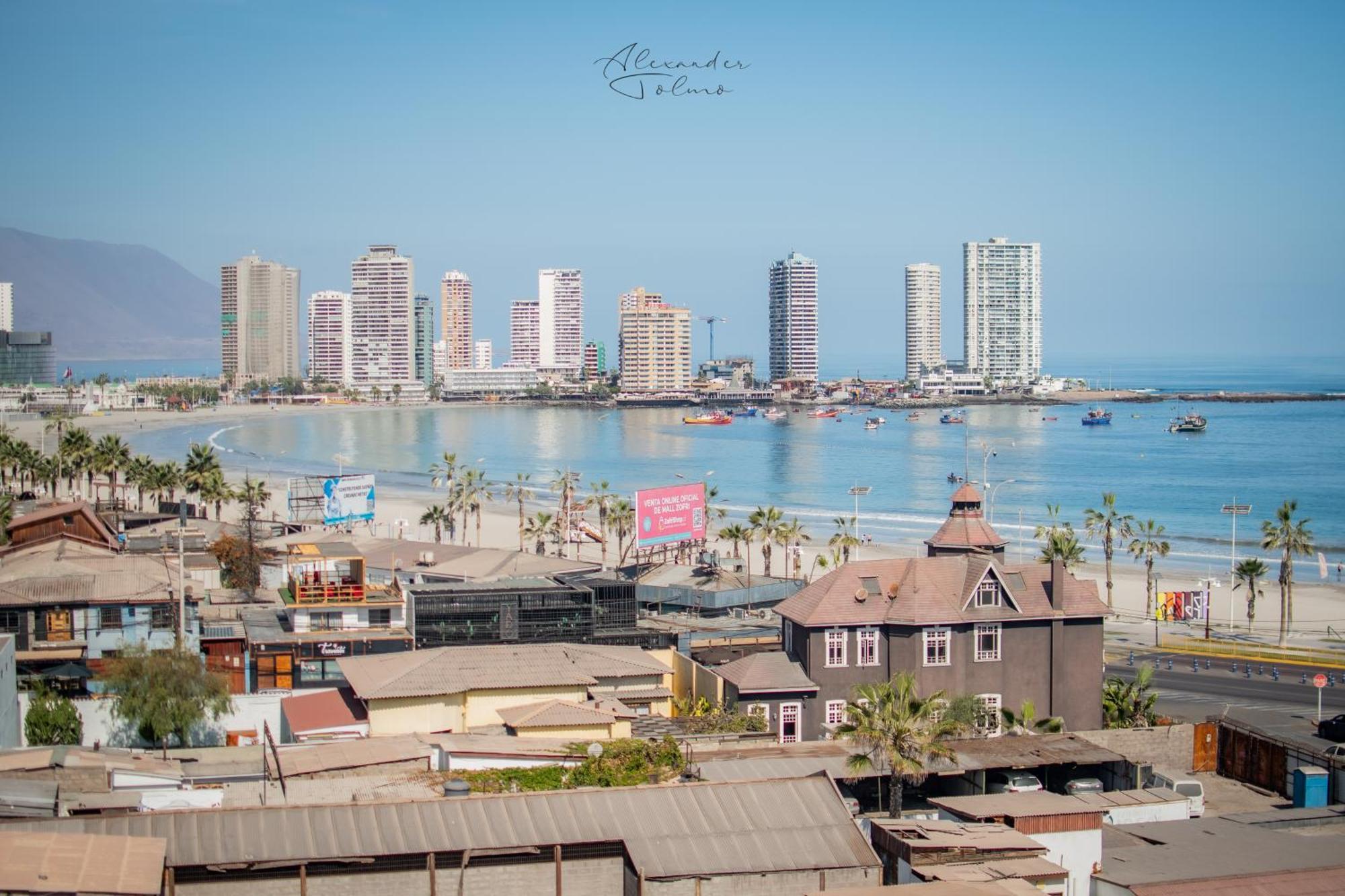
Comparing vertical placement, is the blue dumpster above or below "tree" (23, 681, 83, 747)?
below

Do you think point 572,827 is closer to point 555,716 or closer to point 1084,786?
point 555,716

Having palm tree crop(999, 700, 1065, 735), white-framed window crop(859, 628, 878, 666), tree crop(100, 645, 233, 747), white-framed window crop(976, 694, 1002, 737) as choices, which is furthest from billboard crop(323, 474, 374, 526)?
palm tree crop(999, 700, 1065, 735)

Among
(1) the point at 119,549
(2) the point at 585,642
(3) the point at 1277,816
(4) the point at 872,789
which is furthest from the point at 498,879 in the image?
(1) the point at 119,549

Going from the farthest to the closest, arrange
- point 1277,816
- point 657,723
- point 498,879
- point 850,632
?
point 850,632 → point 657,723 → point 1277,816 → point 498,879

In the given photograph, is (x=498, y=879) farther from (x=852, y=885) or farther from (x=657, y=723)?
(x=657, y=723)

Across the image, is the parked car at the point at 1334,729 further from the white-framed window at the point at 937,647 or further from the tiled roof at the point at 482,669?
the tiled roof at the point at 482,669

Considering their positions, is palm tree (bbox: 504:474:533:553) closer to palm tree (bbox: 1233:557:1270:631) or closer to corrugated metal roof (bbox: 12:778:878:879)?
palm tree (bbox: 1233:557:1270:631)

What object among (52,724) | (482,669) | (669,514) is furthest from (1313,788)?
(669,514)

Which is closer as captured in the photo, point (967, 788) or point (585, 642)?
point (967, 788)
